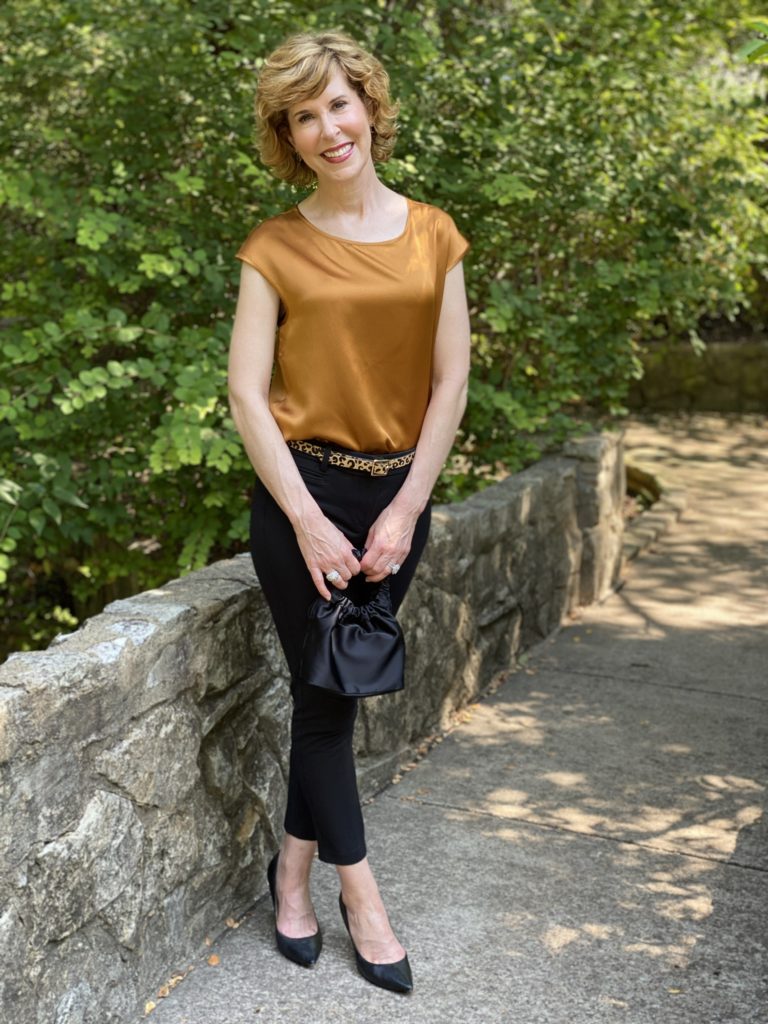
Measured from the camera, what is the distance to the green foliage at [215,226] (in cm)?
446

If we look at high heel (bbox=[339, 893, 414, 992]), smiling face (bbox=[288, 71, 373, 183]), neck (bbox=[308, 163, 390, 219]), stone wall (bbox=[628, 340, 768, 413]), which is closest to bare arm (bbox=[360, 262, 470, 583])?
neck (bbox=[308, 163, 390, 219])

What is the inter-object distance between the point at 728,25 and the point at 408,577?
5.80 metres

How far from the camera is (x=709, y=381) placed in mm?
11477

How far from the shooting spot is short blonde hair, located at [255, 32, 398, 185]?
2.64m

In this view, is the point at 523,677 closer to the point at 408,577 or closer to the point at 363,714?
the point at 363,714

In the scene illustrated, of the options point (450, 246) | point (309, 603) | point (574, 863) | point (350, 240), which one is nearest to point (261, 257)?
point (350, 240)

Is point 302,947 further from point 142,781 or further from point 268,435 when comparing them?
point 268,435

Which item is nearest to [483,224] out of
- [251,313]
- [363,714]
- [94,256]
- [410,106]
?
[410,106]

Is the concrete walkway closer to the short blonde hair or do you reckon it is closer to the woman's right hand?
the woman's right hand

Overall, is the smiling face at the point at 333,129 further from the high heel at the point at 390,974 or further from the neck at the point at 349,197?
the high heel at the point at 390,974

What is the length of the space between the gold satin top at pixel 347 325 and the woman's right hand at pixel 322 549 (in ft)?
0.63

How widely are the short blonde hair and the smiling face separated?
2cm

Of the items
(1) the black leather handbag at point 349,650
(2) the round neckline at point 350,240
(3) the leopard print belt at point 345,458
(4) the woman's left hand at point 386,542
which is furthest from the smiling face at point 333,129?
(1) the black leather handbag at point 349,650

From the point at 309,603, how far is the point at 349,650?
0.17 metres
